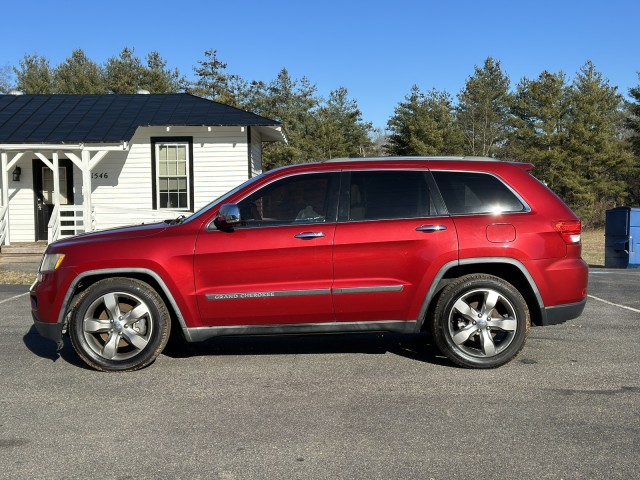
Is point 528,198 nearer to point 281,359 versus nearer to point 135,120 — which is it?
point 281,359

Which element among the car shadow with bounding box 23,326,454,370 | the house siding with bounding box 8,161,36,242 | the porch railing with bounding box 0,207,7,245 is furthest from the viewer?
the house siding with bounding box 8,161,36,242

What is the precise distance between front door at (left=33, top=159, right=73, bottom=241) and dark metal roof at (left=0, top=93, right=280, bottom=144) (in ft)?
4.03

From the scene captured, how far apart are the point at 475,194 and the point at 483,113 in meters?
51.2

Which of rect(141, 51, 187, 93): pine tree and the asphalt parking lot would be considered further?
rect(141, 51, 187, 93): pine tree

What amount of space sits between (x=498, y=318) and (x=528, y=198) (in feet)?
3.46

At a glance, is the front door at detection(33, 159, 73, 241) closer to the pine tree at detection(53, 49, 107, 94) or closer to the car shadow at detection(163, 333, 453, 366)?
the car shadow at detection(163, 333, 453, 366)

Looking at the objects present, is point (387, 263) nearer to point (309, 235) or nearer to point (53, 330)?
point (309, 235)

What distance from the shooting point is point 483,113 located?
5391 cm

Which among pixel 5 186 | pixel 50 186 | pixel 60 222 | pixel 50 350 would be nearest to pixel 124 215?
pixel 60 222

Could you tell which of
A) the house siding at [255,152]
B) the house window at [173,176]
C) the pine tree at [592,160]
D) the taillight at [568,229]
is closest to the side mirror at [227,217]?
the taillight at [568,229]

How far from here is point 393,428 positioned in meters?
3.97

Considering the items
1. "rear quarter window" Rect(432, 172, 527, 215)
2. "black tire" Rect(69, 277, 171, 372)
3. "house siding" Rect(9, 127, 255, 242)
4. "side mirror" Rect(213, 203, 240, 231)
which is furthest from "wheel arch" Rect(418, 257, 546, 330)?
"house siding" Rect(9, 127, 255, 242)

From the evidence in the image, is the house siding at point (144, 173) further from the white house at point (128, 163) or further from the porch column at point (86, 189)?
the porch column at point (86, 189)

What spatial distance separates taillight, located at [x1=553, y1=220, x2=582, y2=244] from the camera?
209 inches
